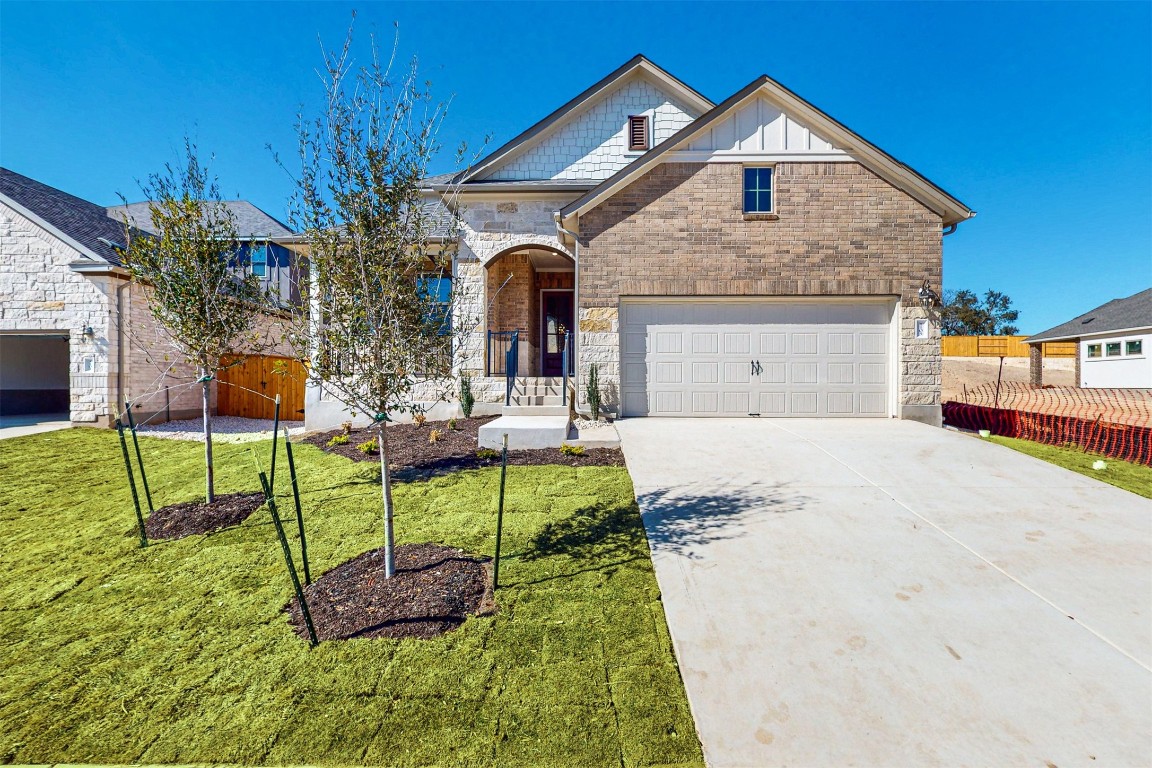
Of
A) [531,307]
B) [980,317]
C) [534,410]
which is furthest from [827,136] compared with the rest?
[980,317]

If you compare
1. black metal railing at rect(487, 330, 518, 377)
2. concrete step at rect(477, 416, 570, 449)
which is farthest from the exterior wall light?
black metal railing at rect(487, 330, 518, 377)

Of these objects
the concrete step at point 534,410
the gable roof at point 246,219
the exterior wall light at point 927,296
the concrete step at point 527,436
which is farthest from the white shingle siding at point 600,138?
the gable roof at point 246,219

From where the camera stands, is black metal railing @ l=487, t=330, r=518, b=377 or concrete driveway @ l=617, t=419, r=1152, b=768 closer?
Result: concrete driveway @ l=617, t=419, r=1152, b=768

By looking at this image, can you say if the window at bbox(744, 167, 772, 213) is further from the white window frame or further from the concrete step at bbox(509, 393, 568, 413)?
the concrete step at bbox(509, 393, 568, 413)

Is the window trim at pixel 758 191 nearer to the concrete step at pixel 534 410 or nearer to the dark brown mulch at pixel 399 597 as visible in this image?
the concrete step at pixel 534 410

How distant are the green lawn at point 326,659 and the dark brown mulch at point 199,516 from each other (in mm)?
250

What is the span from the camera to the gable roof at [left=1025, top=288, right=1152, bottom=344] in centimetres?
1859

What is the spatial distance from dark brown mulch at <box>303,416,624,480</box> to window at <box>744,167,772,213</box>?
6.10m

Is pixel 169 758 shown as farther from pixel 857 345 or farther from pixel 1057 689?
pixel 857 345

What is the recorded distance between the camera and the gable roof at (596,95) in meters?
11.5

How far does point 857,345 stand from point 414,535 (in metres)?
9.25

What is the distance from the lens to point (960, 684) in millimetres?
2520

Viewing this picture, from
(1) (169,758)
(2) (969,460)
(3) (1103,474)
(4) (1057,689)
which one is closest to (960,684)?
(4) (1057,689)

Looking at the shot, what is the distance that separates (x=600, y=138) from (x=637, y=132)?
999mm
